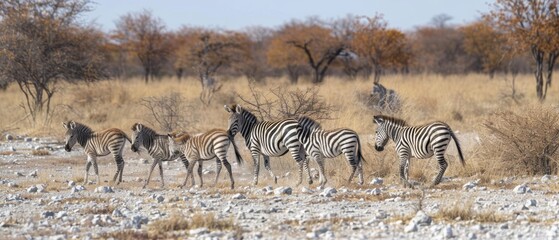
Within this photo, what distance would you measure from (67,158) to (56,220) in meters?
Answer: 8.58

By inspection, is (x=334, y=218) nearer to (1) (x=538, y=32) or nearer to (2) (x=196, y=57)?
(1) (x=538, y=32)

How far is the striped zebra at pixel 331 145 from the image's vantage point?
1274cm

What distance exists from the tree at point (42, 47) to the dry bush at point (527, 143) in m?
13.6

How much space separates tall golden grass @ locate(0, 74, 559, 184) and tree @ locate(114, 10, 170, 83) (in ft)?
59.6

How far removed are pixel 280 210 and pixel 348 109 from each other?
12896 mm

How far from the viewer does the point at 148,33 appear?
55.9 m

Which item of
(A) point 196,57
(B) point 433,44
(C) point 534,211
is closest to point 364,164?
(C) point 534,211

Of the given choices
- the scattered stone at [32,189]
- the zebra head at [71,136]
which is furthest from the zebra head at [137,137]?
the scattered stone at [32,189]

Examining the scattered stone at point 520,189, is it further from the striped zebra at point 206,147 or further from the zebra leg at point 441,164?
the striped zebra at point 206,147

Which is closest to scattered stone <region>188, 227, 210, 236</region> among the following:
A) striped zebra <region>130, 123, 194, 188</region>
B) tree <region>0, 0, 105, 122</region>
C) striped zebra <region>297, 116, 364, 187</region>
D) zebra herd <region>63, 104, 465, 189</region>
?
zebra herd <region>63, 104, 465, 189</region>

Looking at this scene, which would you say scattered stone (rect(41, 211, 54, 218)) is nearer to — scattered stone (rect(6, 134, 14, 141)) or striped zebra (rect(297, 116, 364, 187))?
striped zebra (rect(297, 116, 364, 187))

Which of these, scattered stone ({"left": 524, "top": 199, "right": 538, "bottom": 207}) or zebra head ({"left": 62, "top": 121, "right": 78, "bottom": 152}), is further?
zebra head ({"left": 62, "top": 121, "right": 78, "bottom": 152})

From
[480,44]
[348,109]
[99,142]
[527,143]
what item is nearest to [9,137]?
[99,142]

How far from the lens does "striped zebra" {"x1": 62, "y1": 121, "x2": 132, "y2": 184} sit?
548 inches
